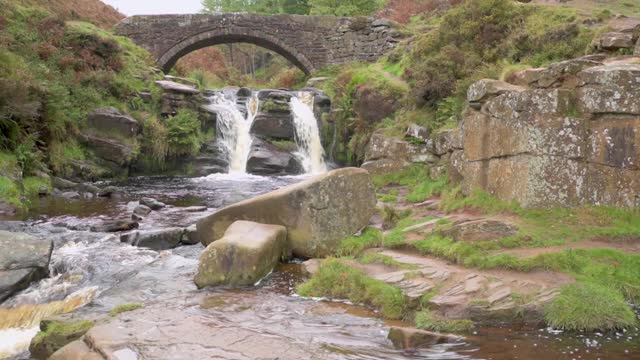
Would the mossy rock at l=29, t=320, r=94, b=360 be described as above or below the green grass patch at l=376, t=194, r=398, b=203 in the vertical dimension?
below

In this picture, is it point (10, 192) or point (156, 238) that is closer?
point (156, 238)

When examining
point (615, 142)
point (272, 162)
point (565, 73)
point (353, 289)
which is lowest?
point (353, 289)

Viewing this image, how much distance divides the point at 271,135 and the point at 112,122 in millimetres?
6157

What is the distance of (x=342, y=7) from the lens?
40.3 metres

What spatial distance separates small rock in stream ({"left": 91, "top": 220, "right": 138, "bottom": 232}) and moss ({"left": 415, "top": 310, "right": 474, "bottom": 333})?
7494 millimetres

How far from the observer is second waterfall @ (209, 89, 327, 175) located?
21922mm

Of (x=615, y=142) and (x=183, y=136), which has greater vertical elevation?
(x=615, y=142)

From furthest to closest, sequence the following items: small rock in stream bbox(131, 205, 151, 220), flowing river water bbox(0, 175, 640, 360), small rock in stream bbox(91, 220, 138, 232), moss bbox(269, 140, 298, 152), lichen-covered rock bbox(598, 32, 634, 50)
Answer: moss bbox(269, 140, 298, 152) < small rock in stream bbox(131, 205, 151, 220) < small rock in stream bbox(91, 220, 138, 232) < lichen-covered rock bbox(598, 32, 634, 50) < flowing river water bbox(0, 175, 640, 360)

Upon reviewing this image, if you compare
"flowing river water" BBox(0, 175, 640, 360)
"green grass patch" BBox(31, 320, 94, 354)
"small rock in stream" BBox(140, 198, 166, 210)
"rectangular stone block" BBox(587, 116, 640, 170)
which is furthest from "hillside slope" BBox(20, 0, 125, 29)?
"rectangular stone block" BBox(587, 116, 640, 170)

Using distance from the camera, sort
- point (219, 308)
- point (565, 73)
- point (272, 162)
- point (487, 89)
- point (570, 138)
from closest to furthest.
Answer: point (219, 308) < point (570, 138) < point (565, 73) < point (487, 89) < point (272, 162)

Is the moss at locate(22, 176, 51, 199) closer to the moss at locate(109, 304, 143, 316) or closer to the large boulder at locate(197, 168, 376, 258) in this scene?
the large boulder at locate(197, 168, 376, 258)

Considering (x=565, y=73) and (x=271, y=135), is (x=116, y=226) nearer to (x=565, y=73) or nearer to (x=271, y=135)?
(x=565, y=73)

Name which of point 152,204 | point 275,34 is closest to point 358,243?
point 152,204

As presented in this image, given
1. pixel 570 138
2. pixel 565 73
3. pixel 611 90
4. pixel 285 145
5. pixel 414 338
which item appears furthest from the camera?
pixel 285 145
